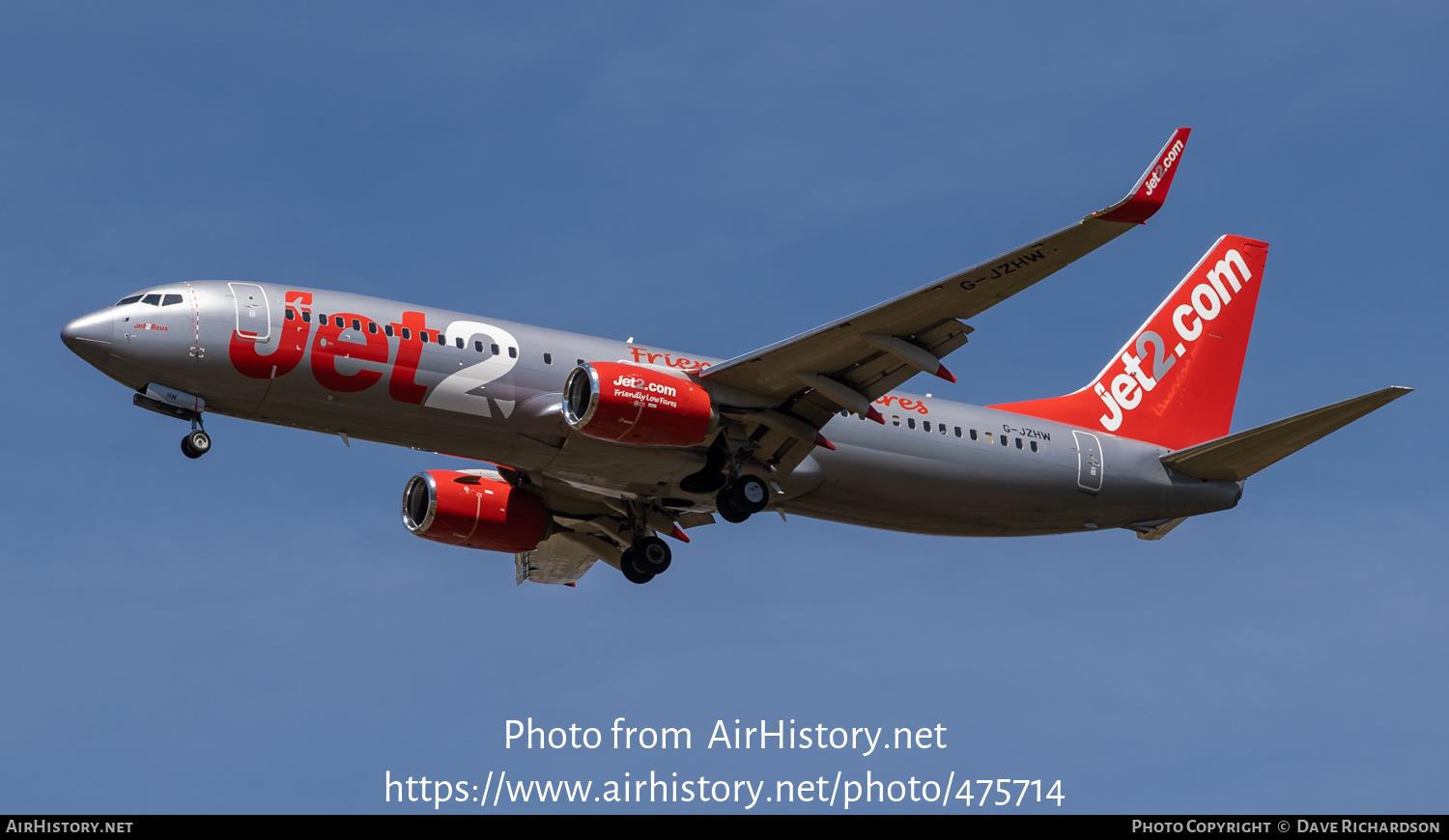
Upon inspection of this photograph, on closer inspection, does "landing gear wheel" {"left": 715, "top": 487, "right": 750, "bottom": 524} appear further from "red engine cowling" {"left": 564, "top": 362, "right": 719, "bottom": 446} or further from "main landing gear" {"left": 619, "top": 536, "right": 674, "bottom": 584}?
"main landing gear" {"left": 619, "top": 536, "right": 674, "bottom": 584}

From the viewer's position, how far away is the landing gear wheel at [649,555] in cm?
4031

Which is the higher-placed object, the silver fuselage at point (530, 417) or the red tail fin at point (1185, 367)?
the red tail fin at point (1185, 367)

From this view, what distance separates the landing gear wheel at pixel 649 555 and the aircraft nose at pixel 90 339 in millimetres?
13583

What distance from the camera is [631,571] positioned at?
1606 inches

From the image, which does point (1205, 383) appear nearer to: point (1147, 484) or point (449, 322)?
point (1147, 484)

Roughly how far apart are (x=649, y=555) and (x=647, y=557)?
7 cm

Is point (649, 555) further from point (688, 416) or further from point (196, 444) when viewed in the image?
point (196, 444)

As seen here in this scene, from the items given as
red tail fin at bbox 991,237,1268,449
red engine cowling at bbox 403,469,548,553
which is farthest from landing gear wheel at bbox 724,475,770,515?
red tail fin at bbox 991,237,1268,449

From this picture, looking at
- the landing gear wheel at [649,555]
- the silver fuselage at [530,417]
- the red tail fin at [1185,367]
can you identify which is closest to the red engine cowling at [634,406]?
the silver fuselage at [530,417]

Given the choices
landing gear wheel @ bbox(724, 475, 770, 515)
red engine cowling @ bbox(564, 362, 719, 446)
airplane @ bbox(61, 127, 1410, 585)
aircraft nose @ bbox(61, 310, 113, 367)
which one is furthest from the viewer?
landing gear wheel @ bbox(724, 475, 770, 515)

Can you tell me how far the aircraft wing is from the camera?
96.5 feet

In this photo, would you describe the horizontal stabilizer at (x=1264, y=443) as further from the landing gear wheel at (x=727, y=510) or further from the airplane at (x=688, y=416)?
the landing gear wheel at (x=727, y=510)

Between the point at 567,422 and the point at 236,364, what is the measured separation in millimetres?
6795

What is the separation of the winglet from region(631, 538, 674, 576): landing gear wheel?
51.3 ft
